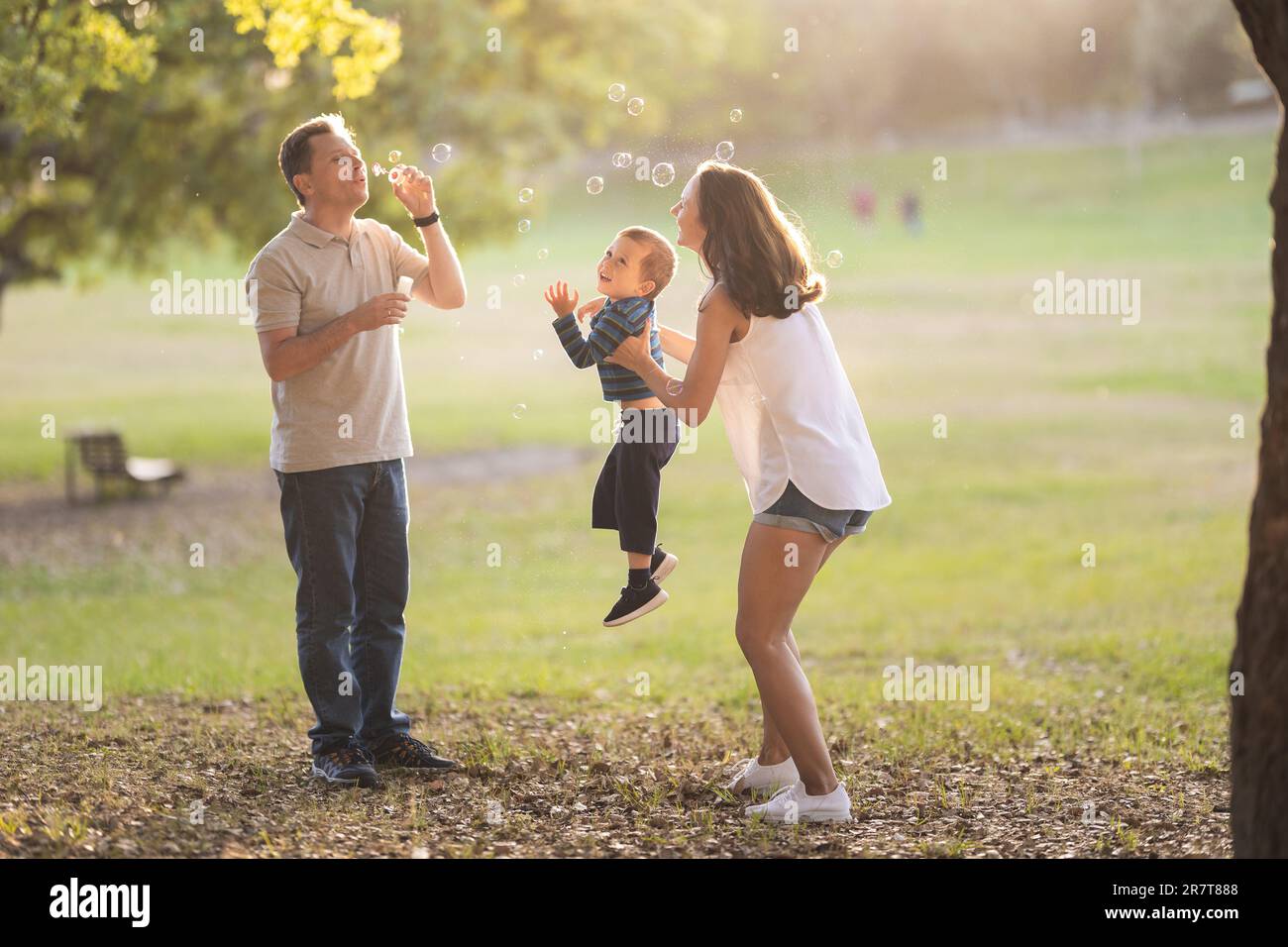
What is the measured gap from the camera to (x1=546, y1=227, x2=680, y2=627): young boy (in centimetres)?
507

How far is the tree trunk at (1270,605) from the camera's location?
157 inches

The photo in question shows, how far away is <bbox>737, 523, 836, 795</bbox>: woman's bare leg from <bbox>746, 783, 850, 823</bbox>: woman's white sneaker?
15 centimetres

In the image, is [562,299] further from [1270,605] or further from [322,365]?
[1270,605]

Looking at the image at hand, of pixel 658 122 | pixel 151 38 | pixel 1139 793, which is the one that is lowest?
pixel 1139 793

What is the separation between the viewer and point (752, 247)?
194 inches

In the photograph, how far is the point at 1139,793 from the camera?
5.74 metres

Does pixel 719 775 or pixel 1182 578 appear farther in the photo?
pixel 1182 578

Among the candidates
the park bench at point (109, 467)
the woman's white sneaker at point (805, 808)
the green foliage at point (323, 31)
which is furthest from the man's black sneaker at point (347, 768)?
the park bench at point (109, 467)

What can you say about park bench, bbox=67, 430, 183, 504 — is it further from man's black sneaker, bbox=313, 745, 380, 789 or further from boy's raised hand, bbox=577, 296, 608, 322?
boy's raised hand, bbox=577, 296, 608, 322

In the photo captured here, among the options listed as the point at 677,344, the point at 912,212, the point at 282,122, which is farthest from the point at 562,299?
the point at 912,212
